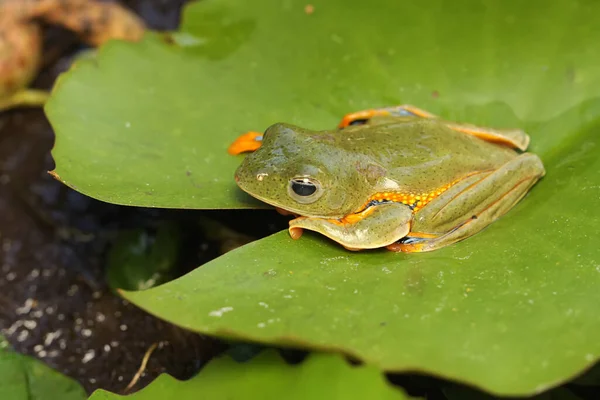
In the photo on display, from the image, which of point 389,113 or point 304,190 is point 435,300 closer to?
point 304,190

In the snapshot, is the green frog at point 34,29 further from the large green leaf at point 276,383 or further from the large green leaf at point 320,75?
the large green leaf at point 276,383

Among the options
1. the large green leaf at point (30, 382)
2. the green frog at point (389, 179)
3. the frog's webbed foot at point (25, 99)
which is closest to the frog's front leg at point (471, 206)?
the green frog at point (389, 179)

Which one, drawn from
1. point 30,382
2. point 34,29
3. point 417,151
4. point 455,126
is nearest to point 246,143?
point 417,151

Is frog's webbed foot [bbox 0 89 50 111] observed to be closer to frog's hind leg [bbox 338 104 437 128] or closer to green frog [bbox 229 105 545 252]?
green frog [bbox 229 105 545 252]

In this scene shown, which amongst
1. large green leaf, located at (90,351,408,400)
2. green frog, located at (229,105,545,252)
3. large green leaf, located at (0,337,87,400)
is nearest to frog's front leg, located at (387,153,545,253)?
green frog, located at (229,105,545,252)

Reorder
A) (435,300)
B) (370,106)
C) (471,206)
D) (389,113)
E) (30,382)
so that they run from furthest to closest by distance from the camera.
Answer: (370,106) < (389,113) < (30,382) < (471,206) < (435,300)

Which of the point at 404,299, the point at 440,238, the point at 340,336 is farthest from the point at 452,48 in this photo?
the point at 340,336

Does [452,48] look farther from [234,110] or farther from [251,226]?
[251,226]
